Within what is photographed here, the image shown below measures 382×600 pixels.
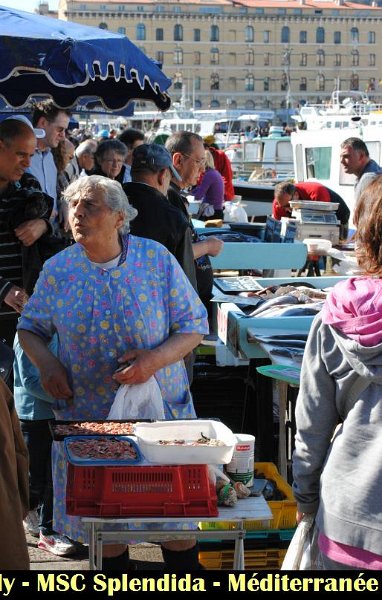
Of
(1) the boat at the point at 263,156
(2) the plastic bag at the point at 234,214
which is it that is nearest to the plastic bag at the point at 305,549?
(2) the plastic bag at the point at 234,214

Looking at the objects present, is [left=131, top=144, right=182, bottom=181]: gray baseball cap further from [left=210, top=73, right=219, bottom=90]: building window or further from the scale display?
[left=210, top=73, right=219, bottom=90]: building window

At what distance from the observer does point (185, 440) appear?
3199 mm

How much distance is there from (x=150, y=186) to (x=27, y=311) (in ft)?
3.48

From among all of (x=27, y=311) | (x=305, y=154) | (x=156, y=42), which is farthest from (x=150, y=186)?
(x=156, y=42)

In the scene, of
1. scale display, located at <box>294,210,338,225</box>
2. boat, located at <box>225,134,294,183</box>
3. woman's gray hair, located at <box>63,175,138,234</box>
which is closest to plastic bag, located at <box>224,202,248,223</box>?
scale display, located at <box>294,210,338,225</box>

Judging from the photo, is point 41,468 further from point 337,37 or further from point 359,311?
point 337,37

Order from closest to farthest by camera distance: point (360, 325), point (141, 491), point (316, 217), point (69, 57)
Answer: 1. point (360, 325)
2. point (141, 491)
3. point (69, 57)
4. point (316, 217)

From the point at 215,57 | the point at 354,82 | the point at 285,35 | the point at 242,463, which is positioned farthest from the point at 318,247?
the point at 285,35

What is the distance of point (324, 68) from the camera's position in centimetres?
12700

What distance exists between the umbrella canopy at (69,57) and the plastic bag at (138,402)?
212cm

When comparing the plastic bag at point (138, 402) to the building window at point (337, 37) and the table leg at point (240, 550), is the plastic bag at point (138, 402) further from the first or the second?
the building window at point (337, 37)

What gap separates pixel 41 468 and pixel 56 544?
348 mm

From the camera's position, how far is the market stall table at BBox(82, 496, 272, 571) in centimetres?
302

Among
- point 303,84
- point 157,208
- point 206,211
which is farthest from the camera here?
point 303,84
